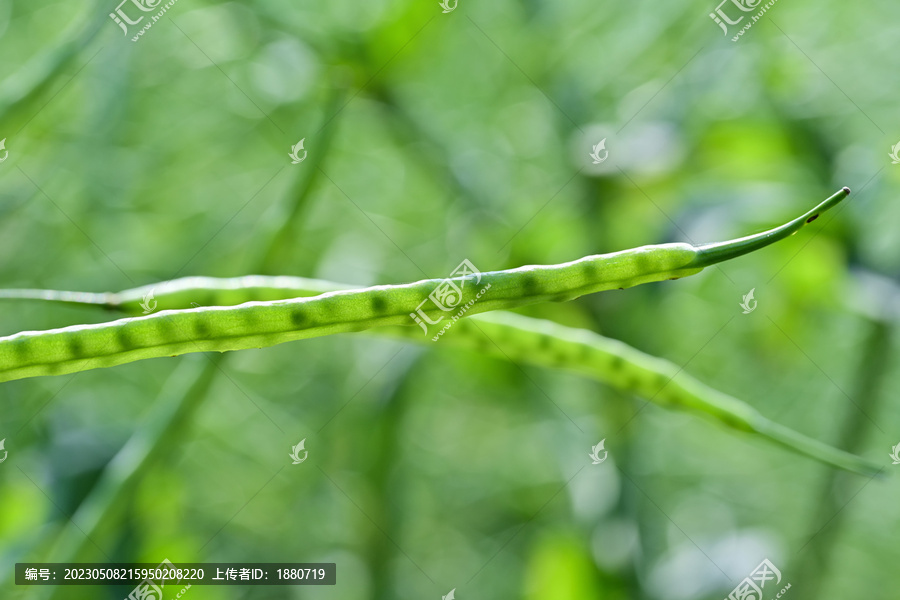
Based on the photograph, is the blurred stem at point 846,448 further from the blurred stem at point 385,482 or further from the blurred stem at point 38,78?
the blurred stem at point 38,78

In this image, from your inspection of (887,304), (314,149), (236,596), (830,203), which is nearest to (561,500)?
(236,596)

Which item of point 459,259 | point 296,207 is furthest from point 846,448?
point 296,207

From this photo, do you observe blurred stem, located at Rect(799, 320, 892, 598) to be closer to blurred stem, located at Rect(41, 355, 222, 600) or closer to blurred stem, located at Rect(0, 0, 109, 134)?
blurred stem, located at Rect(41, 355, 222, 600)

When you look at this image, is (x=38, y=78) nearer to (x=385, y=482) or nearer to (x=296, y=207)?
(x=296, y=207)

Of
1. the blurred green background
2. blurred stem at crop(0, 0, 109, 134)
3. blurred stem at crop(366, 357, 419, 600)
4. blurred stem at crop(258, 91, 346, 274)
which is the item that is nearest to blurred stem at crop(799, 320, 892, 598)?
the blurred green background

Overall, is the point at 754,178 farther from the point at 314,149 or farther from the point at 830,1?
the point at 314,149

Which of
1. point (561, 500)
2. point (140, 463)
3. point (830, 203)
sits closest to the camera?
point (830, 203)

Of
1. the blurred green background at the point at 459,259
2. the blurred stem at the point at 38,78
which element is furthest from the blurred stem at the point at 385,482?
the blurred stem at the point at 38,78
